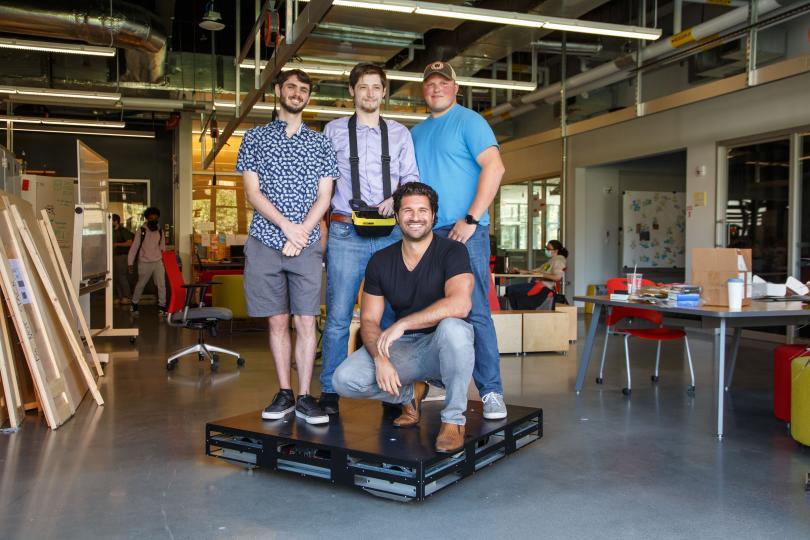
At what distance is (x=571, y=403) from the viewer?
4.58m

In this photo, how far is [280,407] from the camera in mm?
3266

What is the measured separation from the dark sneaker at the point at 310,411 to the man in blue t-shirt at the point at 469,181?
0.77 metres

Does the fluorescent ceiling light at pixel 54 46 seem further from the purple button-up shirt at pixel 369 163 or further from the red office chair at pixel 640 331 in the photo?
the red office chair at pixel 640 331

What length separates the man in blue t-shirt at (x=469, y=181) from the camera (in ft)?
11.1

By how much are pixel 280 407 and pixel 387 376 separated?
2.22 ft

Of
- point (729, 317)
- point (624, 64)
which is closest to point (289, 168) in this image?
point (729, 317)

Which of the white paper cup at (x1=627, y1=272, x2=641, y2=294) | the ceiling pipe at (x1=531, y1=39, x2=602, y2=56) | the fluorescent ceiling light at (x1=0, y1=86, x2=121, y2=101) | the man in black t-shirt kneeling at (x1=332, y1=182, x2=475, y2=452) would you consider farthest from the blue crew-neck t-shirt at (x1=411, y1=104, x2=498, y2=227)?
the fluorescent ceiling light at (x1=0, y1=86, x2=121, y2=101)

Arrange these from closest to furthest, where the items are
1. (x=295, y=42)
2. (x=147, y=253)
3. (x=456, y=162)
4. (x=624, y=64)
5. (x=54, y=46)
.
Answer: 1. (x=456, y=162)
2. (x=295, y=42)
3. (x=54, y=46)
4. (x=624, y=64)
5. (x=147, y=253)

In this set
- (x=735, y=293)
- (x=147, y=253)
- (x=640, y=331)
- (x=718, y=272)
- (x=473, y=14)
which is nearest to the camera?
(x=735, y=293)

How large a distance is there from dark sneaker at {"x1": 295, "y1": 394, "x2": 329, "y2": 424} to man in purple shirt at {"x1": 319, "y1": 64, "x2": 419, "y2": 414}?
5.2 inches

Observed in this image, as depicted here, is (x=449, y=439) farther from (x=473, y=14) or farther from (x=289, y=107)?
Result: (x=473, y=14)

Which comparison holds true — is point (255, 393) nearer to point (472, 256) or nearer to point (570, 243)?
point (472, 256)

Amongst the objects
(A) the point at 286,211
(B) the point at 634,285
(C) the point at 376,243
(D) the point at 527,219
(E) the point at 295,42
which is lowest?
(B) the point at 634,285

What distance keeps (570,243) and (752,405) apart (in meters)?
7.07
